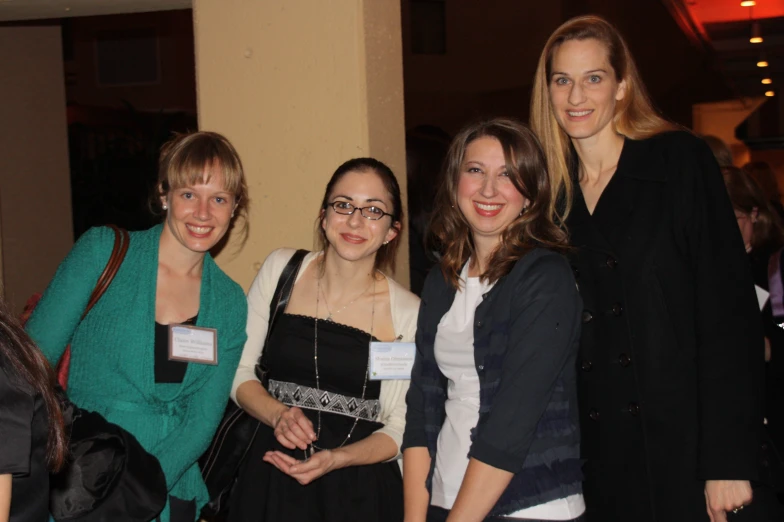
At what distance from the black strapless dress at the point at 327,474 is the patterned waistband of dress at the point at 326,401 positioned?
0.05 ft

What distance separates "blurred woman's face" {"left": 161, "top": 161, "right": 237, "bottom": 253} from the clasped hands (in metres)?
0.61

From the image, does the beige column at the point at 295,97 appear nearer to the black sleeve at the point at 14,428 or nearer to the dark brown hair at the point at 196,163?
the dark brown hair at the point at 196,163

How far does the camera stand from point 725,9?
8.80m

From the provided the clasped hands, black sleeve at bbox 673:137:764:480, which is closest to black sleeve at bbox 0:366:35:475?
the clasped hands

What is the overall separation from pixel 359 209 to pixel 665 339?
1027 millimetres

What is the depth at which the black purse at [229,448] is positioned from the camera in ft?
8.43

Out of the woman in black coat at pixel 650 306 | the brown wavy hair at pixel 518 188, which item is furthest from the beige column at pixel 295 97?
the woman in black coat at pixel 650 306

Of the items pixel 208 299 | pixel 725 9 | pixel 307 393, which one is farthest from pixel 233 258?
pixel 725 9

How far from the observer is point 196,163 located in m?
2.52

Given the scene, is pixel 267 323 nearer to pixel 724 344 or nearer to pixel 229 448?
pixel 229 448

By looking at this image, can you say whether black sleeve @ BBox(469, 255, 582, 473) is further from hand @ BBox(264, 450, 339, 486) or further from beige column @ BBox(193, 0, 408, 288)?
beige column @ BBox(193, 0, 408, 288)

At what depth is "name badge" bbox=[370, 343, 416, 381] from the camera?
98.2 inches

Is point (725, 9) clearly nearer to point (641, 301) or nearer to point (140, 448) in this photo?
point (641, 301)

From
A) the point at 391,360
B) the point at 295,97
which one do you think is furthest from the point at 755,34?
the point at 391,360
